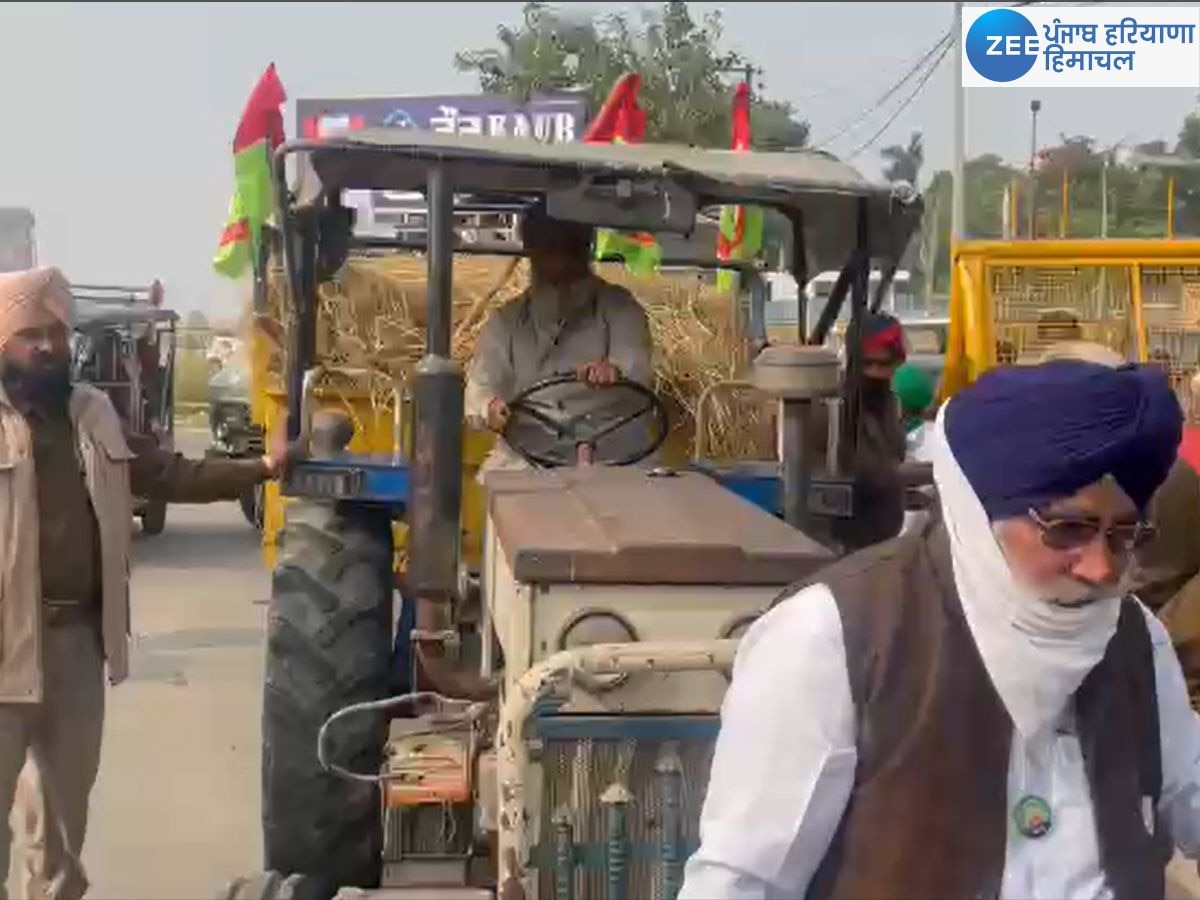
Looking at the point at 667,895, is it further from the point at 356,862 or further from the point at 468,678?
the point at 356,862

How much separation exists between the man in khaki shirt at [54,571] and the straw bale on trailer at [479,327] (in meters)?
2.37

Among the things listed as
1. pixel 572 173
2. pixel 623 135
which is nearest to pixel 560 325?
pixel 572 173

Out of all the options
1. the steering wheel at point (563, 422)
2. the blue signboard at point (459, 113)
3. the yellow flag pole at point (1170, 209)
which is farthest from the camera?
the blue signboard at point (459, 113)

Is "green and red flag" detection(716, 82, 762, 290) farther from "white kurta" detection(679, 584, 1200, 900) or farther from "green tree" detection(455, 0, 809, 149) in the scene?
"green tree" detection(455, 0, 809, 149)

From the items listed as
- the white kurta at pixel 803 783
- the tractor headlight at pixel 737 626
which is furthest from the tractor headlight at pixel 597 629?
the white kurta at pixel 803 783

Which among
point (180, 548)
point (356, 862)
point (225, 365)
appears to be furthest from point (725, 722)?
point (225, 365)

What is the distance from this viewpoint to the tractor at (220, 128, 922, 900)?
140 inches

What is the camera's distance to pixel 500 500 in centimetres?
452

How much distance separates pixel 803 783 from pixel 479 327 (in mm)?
5473

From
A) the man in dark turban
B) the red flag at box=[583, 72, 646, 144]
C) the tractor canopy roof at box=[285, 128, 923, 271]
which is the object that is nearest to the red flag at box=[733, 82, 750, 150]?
the red flag at box=[583, 72, 646, 144]

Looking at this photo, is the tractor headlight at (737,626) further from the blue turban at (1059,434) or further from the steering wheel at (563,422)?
the steering wheel at (563,422)

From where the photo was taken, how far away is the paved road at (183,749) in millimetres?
6988

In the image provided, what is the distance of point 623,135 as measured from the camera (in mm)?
7488

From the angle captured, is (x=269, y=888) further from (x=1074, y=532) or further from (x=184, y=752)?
(x=184, y=752)
